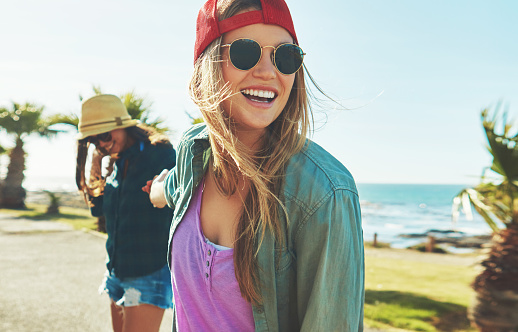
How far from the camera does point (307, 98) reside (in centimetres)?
159

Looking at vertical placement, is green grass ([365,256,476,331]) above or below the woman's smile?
below

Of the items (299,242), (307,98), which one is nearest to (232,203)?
(299,242)

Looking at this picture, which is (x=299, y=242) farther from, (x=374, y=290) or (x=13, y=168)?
(x=13, y=168)

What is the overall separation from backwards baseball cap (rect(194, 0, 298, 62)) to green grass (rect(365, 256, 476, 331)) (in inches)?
173

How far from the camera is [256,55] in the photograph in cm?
144

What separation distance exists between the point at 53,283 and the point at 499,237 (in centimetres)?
628

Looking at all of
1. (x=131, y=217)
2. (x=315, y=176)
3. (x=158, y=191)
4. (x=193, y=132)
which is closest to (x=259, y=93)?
(x=315, y=176)

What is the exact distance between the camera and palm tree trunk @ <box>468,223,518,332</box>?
4.58 metres

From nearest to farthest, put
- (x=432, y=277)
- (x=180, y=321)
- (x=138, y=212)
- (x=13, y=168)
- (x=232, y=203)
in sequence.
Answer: (x=232, y=203), (x=180, y=321), (x=138, y=212), (x=432, y=277), (x=13, y=168)

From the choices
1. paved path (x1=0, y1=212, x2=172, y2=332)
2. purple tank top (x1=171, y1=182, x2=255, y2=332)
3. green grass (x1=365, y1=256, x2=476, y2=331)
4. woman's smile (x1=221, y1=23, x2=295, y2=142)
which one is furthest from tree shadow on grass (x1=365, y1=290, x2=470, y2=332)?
woman's smile (x1=221, y1=23, x2=295, y2=142)

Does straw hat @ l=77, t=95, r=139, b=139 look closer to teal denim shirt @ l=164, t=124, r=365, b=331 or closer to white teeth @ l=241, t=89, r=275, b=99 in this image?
white teeth @ l=241, t=89, r=275, b=99

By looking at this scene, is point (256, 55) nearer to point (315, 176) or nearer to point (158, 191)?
point (315, 176)

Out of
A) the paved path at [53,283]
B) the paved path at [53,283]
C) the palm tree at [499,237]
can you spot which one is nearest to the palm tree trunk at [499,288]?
the palm tree at [499,237]

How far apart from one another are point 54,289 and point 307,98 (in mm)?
6054
